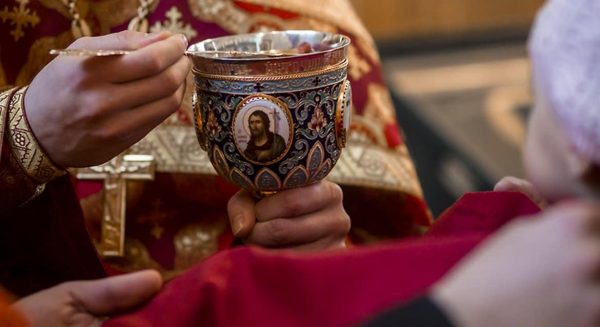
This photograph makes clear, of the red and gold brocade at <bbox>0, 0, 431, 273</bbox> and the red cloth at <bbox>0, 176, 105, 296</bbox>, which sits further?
the red and gold brocade at <bbox>0, 0, 431, 273</bbox>

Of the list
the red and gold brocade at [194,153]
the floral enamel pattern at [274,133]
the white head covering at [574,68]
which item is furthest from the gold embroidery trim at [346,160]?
the white head covering at [574,68]

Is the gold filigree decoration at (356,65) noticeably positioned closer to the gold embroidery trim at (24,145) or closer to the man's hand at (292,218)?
the man's hand at (292,218)

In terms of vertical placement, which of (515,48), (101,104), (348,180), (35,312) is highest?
(101,104)

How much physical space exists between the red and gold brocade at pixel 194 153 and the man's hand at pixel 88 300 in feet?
1.33

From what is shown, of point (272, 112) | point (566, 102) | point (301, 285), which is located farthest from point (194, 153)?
point (566, 102)

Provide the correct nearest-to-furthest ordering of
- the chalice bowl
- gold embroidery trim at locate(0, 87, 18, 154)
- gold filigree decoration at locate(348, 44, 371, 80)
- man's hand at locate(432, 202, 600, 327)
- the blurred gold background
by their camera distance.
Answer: man's hand at locate(432, 202, 600, 327), the chalice bowl, gold embroidery trim at locate(0, 87, 18, 154), gold filigree decoration at locate(348, 44, 371, 80), the blurred gold background

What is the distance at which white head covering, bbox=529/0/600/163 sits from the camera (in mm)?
498

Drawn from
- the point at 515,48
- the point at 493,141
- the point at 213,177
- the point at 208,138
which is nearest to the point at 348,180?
the point at 213,177

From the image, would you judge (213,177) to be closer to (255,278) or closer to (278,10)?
(278,10)

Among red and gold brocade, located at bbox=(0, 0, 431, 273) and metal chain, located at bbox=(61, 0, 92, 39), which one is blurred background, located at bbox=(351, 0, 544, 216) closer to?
red and gold brocade, located at bbox=(0, 0, 431, 273)

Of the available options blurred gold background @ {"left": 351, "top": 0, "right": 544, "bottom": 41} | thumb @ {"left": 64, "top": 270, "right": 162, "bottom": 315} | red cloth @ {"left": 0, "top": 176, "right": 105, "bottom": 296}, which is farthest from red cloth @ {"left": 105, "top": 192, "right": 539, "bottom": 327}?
blurred gold background @ {"left": 351, "top": 0, "right": 544, "bottom": 41}

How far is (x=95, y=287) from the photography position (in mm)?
661

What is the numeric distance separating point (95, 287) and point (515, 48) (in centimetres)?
371

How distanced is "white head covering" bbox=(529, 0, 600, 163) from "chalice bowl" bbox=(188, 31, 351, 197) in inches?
9.0
